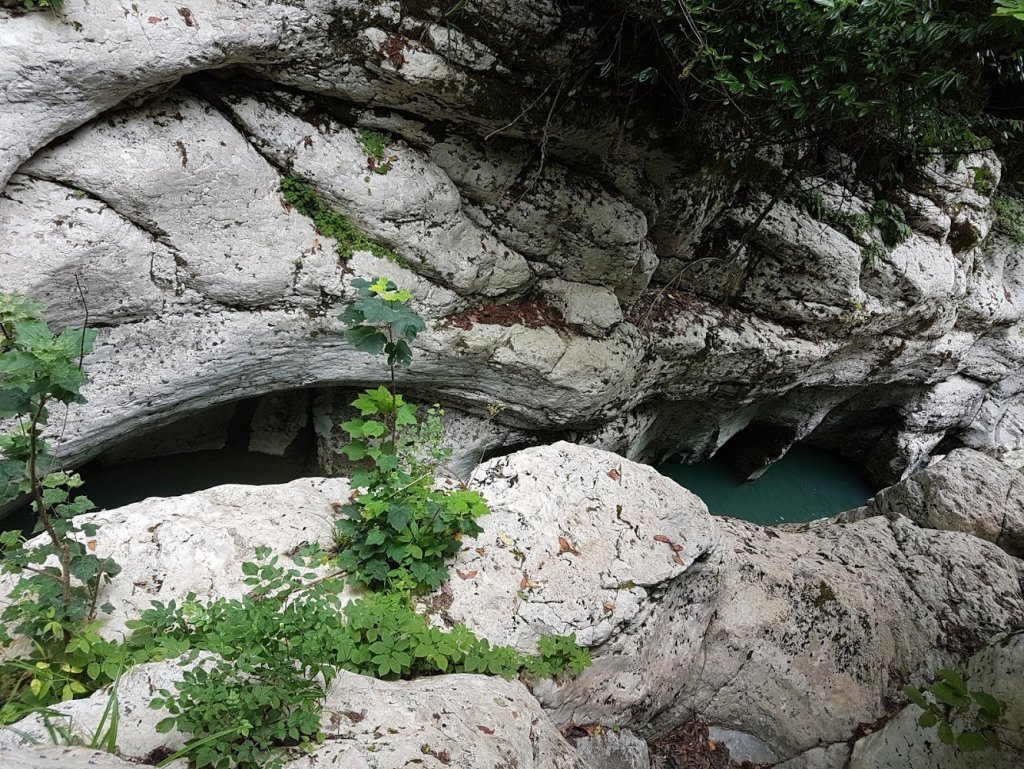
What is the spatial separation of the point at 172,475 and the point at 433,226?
398cm

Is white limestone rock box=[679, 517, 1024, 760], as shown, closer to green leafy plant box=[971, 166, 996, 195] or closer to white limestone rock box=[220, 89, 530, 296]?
white limestone rock box=[220, 89, 530, 296]

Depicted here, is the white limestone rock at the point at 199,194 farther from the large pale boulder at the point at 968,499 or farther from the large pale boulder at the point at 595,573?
the large pale boulder at the point at 968,499

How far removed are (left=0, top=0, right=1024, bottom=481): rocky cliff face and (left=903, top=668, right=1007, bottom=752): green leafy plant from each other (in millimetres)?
4492

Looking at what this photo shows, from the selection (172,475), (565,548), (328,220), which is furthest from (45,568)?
(172,475)

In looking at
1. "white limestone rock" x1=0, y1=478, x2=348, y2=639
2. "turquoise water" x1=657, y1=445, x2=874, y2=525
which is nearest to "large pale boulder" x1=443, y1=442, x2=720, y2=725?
"white limestone rock" x1=0, y1=478, x2=348, y2=639

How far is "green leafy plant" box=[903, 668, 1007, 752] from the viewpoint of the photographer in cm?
270

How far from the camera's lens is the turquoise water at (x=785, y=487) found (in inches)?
409

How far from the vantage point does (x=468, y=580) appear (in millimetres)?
3512

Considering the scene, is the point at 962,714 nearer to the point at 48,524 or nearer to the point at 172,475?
the point at 48,524

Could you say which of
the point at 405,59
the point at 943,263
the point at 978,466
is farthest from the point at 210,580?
the point at 943,263

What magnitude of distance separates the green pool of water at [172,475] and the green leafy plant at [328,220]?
307 centimetres

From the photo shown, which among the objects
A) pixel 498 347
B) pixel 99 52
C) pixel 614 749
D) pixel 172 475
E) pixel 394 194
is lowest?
pixel 172 475

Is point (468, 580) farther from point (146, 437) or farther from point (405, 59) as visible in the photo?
point (146, 437)

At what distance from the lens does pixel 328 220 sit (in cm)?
532
